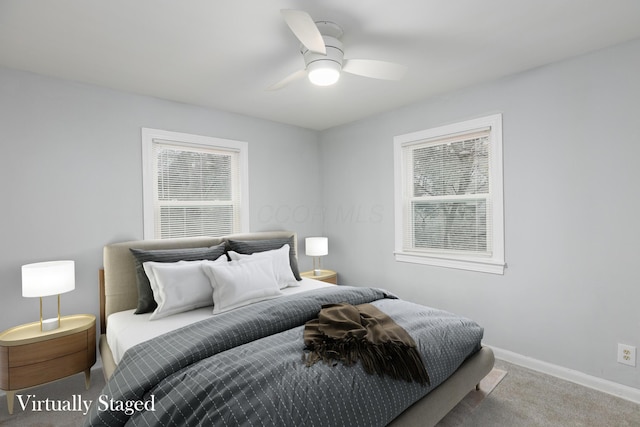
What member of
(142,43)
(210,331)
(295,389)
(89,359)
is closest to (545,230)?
(295,389)

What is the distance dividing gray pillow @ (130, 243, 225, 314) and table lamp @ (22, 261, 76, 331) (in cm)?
45

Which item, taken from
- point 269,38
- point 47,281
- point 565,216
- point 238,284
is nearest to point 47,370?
point 47,281

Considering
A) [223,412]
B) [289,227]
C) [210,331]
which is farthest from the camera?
[289,227]

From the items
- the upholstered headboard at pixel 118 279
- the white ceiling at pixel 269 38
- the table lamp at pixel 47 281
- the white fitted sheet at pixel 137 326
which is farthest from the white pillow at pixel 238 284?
the white ceiling at pixel 269 38

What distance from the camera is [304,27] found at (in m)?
1.61

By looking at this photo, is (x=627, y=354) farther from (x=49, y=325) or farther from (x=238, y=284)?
(x=49, y=325)

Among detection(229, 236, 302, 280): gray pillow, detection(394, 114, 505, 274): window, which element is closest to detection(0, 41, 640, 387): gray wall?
detection(394, 114, 505, 274): window

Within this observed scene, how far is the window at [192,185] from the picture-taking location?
3.16 meters

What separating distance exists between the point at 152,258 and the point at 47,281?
0.67 meters

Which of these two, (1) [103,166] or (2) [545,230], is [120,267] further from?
(2) [545,230]

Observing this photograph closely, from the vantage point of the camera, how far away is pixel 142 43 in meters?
2.15

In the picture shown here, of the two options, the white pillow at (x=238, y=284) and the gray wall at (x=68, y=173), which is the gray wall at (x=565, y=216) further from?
the gray wall at (x=68, y=173)

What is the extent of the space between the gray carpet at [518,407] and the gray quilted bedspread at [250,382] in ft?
1.70

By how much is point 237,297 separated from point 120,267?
3.63 ft
